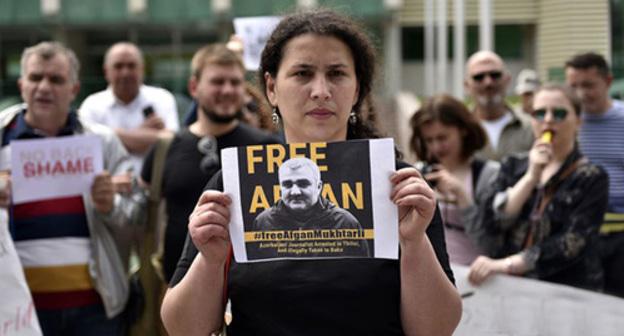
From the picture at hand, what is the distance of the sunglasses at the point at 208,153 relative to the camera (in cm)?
405

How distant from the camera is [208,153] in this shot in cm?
412

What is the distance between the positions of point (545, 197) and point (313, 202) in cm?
207

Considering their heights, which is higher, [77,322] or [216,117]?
[216,117]

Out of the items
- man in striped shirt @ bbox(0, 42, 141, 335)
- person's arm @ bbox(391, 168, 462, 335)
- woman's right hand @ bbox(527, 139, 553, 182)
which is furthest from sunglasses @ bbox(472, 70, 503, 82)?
person's arm @ bbox(391, 168, 462, 335)

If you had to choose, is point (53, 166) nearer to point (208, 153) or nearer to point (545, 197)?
point (208, 153)

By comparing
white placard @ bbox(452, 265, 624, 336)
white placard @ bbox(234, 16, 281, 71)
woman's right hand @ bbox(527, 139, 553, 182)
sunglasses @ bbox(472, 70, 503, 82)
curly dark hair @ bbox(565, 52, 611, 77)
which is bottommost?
white placard @ bbox(452, 265, 624, 336)

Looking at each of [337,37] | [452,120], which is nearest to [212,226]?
A: [337,37]

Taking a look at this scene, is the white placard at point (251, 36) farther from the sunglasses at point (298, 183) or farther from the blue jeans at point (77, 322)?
the sunglasses at point (298, 183)

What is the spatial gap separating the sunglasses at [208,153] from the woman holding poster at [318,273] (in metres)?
2.01

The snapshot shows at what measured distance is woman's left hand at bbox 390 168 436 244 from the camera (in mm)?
1776

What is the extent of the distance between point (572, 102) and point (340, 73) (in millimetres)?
2109

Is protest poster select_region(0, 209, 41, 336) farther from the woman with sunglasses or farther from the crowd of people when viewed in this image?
the woman with sunglasses

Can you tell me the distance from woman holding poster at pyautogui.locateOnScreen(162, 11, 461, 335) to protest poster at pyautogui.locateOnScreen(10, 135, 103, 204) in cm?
180

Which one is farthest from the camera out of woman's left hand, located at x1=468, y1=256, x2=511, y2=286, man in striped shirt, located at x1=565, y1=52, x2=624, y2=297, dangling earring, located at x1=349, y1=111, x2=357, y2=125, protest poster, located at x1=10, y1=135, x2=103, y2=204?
man in striped shirt, located at x1=565, y1=52, x2=624, y2=297
